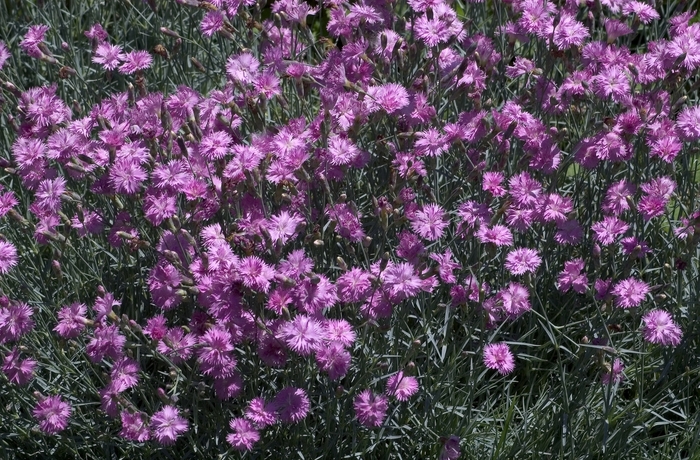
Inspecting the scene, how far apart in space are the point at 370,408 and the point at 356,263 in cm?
43

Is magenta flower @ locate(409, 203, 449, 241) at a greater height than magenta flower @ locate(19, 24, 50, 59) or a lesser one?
greater

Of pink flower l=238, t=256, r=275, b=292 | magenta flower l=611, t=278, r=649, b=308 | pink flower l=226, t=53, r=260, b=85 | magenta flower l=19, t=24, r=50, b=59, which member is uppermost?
pink flower l=226, t=53, r=260, b=85

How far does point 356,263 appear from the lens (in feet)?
8.21

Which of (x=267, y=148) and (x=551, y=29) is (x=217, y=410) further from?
(x=551, y=29)

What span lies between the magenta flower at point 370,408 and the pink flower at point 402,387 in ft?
0.15

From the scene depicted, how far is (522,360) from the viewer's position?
2.82m

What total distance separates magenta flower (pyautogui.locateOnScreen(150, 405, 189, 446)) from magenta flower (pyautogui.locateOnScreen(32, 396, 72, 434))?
0.26 m

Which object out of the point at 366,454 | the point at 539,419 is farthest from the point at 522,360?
the point at 366,454

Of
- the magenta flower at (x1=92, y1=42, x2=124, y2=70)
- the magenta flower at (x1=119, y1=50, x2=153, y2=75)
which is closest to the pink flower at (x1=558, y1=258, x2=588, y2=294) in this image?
the magenta flower at (x1=119, y1=50, x2=153, y2=75)

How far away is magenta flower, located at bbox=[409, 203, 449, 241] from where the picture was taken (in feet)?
7.56

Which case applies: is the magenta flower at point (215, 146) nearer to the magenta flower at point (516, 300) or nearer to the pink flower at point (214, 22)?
the pink flower at point (214, 22)

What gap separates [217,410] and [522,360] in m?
0.96

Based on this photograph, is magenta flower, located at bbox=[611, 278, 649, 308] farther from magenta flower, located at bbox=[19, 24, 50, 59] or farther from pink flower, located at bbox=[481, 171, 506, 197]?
magenta flower, located at bbox=[19, 24, 50, 59]

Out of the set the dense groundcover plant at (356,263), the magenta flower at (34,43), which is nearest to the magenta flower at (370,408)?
the dense groundcover plant at (356,263)
